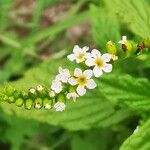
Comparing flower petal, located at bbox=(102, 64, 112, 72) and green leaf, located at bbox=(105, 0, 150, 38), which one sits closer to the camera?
flower petal, located at bbox=(102, 64, 112, 72)

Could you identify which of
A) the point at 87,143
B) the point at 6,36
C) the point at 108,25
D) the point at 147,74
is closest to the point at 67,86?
the point at 108,25

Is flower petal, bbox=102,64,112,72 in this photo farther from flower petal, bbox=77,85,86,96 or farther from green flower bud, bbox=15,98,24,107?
green flower bud, bbox=15,98,24,107

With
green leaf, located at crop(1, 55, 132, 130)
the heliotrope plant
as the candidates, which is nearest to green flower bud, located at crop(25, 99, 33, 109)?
the heliotrope plant

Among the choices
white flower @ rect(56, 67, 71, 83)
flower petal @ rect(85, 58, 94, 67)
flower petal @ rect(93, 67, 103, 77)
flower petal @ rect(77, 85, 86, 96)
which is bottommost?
flower petal @ rect(77, 85, 86, 96)

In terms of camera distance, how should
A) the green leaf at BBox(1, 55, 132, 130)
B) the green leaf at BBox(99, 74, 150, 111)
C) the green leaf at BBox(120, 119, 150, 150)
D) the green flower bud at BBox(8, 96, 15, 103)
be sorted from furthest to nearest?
the green leaf at BBox(1, 55, 132, 130), the green leaf at BBox(99, 74, 150, 111), the green leaf at BBox(120, 119, 150, 150), the green flower bud at BBox(8, 96, 15, 103)

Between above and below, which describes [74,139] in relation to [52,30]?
below

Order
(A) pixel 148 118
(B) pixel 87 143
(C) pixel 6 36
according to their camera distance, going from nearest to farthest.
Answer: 1. (A) pixel 148 118
2. (B) pixel 87 143
3. (C) pixel 6 36

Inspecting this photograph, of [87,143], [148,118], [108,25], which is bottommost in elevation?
[87,143]

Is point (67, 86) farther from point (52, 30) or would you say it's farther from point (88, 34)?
point (88, 34)
